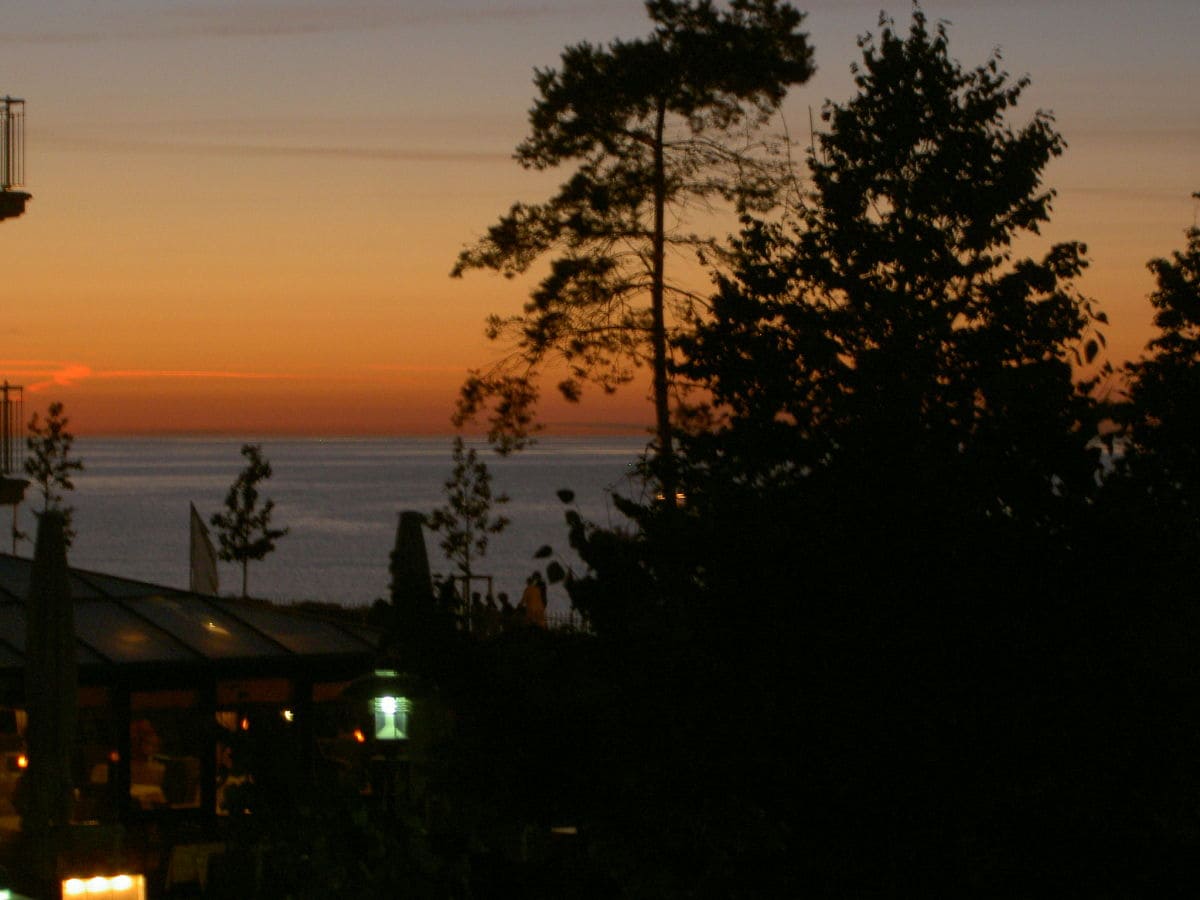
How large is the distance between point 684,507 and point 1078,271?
737 cm

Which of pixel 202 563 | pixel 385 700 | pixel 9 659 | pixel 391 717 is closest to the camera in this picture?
pixel 391 717

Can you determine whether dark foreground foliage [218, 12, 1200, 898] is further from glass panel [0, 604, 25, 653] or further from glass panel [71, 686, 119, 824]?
glass panel [71, 686, 119, 824]

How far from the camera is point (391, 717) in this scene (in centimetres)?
1015

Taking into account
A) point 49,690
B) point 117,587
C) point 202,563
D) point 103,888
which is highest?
point 202,563

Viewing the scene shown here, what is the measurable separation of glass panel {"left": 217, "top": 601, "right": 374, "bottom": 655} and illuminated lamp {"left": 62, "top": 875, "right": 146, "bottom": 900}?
4.28 m

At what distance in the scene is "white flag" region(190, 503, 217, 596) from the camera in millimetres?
19672

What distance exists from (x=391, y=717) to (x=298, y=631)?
7.74 m

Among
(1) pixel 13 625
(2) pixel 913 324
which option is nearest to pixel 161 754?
(1) pixel 13 625

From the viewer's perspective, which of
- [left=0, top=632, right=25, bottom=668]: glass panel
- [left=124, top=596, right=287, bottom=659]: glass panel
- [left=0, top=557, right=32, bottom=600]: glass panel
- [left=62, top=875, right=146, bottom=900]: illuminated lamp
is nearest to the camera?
[left=62, top=875, right=146, bottom=900]: illuminated lamp

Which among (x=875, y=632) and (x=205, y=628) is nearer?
(x=875, y=632)

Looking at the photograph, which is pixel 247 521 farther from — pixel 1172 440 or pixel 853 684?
pixel 853 684

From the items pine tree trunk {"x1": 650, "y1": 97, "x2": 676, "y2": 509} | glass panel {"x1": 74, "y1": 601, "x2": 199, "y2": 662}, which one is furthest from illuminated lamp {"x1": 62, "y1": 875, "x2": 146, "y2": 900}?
pine tree trunk {"x1": 650, "y1": 97, "x2": 676, "y2": 509}

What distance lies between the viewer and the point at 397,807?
5.87 meters

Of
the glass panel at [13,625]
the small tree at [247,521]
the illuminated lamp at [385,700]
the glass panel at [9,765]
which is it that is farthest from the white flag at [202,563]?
the small tree at [247,521]
